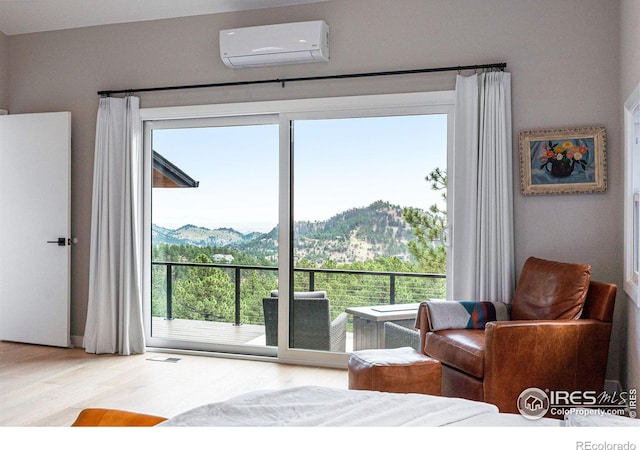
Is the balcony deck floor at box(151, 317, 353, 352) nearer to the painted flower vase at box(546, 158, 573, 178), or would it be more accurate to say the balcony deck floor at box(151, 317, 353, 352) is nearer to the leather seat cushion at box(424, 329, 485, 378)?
the leather seat cushion at box(424, 329, 485, 378)

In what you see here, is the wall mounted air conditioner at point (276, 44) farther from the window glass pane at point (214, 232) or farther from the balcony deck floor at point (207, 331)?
the balcony deck floor at point (207, 331)

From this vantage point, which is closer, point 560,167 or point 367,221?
point 560,167

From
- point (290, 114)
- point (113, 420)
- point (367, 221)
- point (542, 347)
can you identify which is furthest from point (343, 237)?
point (113, 420)

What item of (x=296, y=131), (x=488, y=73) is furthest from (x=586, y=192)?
(x=296, y=131)

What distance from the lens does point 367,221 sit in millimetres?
4258

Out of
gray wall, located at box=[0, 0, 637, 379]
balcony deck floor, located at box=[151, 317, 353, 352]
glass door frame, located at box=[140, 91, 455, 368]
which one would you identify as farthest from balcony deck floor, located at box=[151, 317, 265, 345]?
gray wall, located at box=[0, 0, 637, 379]

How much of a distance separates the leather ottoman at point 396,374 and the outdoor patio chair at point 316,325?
1395 millimetres

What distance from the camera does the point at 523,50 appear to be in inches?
150

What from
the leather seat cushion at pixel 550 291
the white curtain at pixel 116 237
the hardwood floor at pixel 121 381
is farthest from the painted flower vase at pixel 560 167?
the white curtain at pixel 116 237

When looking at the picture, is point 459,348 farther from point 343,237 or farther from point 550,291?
point 343,237

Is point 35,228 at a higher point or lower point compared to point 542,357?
higher

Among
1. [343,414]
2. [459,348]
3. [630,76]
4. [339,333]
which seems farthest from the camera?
[339,333]

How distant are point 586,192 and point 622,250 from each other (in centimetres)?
43

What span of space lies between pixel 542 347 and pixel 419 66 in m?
2.13
